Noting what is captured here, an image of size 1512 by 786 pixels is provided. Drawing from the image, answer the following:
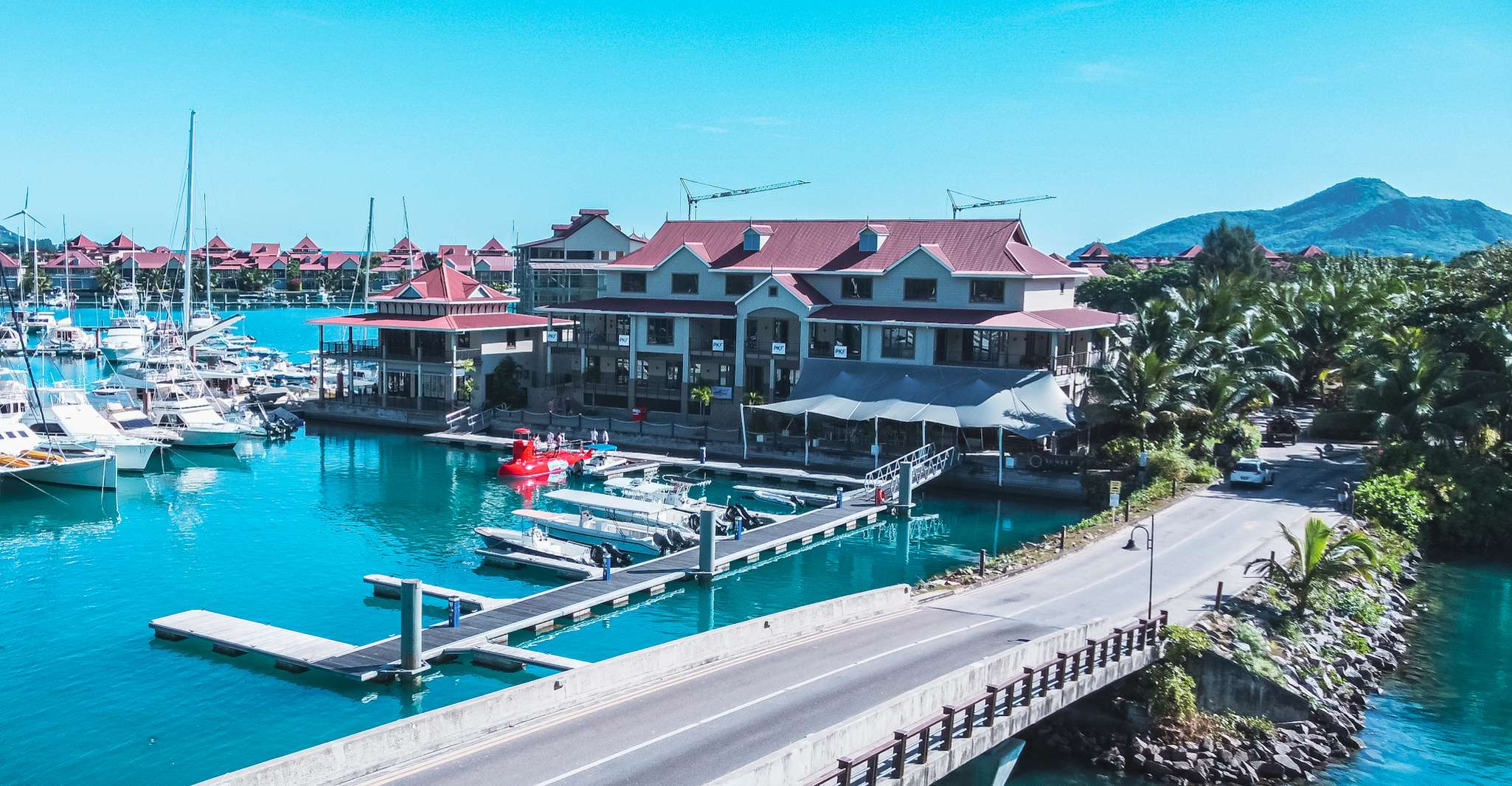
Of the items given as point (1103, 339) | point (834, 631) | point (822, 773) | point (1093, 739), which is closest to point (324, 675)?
point (834, 631)

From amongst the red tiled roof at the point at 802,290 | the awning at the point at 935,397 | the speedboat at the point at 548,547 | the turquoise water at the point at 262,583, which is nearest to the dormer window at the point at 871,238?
the red tiled roof at the point at 802,290

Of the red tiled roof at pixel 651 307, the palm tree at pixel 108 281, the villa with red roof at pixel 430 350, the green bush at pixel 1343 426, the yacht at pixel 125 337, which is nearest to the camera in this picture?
the green bush at pixel 1343 426

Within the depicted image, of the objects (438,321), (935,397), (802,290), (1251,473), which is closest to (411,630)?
(935,397)

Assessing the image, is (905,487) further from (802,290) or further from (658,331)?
(658,331)

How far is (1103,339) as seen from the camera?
6756 centimetres

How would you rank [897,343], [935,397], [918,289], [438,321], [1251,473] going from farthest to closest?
[438,321]
[918,289]
[897,343]
[935,397]
[1251,473]

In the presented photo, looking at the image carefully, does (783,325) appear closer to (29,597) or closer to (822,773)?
(29,597)

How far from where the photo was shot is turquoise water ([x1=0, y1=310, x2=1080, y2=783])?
2872cm

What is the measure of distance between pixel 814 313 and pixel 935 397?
9.49 metres

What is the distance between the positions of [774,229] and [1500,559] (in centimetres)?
4228

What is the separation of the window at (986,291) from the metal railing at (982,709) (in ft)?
113

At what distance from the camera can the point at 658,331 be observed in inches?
2776

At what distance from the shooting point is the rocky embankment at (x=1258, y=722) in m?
27.3

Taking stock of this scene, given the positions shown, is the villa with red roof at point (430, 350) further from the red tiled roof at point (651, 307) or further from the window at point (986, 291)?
the window at point (986, 291)
